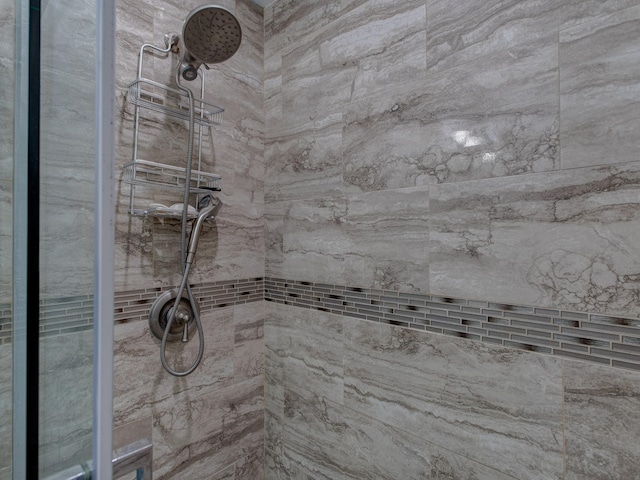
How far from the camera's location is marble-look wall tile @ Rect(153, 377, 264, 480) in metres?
1.26

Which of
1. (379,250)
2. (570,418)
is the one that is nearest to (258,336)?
(379,250)

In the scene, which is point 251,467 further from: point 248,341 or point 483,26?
point 483,26

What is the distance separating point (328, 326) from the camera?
1.34 m

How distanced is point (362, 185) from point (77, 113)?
0.93 m

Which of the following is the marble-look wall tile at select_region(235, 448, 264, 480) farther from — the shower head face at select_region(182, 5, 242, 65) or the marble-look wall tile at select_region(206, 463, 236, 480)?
the shower head face at select_region(182, 5, 242, 65)

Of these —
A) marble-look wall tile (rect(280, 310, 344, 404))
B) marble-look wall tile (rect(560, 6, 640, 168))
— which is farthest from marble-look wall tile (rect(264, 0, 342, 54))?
marble-look wall tile (rect(280, 310, 344, 404))

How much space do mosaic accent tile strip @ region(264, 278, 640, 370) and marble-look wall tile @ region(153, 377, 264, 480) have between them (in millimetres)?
593

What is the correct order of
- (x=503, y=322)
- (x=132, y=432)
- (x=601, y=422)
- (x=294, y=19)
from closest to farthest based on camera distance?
(x=601, y=422), (x=503, y=322), (x=132, y=432), (x=294, y=19)

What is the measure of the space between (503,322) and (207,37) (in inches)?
48.4

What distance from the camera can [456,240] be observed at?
1.01 m

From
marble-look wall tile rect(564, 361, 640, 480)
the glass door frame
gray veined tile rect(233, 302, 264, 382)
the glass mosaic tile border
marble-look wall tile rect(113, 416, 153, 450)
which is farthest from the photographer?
gray veined tile rect(233, 302, 264, 382)

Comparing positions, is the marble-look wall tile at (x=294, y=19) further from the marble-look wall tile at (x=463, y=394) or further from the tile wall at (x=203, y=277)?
Answer: the marble-look wall tile at (x=463, y=394)

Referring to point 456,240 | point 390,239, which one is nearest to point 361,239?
point 390,239

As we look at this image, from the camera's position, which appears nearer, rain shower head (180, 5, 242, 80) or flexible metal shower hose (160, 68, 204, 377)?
rain shower head (180, 5, 242, 80)
